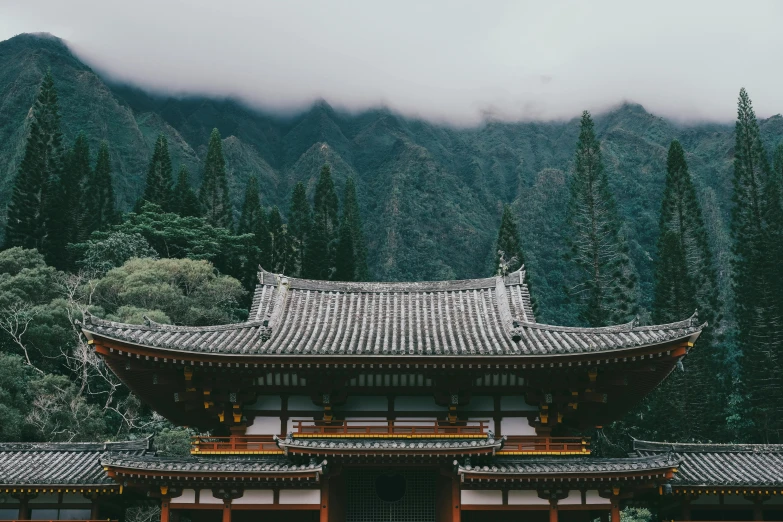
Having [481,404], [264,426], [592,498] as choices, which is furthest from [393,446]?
[592,498]

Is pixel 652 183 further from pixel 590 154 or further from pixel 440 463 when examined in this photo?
pixel 440 463

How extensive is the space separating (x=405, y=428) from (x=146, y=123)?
75.9m

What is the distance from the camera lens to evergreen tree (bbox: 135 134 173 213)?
5359 cm

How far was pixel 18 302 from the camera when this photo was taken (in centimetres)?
3544

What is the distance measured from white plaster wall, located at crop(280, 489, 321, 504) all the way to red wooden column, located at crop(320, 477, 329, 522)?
0.44ft

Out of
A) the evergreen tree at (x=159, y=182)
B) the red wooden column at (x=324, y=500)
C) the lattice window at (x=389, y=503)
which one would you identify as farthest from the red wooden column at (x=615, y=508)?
the evergreen tree at (x=159, y=182)

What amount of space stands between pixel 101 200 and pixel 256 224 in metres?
10.2

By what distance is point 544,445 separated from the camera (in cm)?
1672

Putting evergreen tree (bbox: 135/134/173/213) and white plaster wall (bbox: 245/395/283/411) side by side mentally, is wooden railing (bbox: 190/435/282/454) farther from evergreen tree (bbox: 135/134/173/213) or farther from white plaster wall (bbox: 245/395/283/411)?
evergreen tree (bbox: 135/134/173/213)

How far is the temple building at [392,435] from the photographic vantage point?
15680 mm

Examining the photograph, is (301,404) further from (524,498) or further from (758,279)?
(758,279)

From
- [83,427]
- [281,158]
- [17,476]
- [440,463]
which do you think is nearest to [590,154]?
[83,427]

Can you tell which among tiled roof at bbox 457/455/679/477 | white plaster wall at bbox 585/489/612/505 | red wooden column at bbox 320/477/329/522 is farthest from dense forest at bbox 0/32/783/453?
white plaster wall at bbox 585/489/612/505

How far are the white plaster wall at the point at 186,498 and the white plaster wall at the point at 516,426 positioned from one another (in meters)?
6.30
